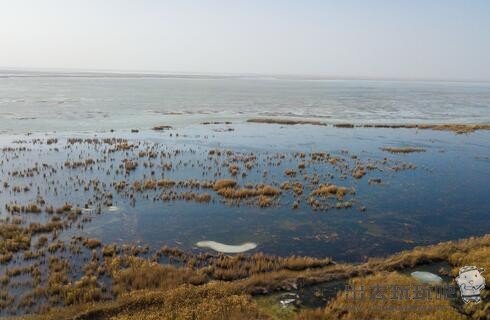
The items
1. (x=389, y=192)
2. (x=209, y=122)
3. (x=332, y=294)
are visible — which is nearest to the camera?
(x=332, y=294)

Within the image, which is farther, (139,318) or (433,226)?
(433,226)

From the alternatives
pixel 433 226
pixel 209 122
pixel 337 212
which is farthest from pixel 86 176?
pixel 209 122

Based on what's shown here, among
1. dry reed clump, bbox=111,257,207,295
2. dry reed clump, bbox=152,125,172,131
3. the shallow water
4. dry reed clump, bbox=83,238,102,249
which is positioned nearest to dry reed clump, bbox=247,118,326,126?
dry reed clump, bbox=152,125,172,131

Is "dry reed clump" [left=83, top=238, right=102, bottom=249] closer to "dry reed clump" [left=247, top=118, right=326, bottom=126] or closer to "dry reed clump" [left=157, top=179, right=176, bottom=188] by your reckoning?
"dry reed clump" [left=157, top=179, right=176, bottom=188]

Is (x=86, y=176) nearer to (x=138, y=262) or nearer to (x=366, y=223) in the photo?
(x=138, y=262)

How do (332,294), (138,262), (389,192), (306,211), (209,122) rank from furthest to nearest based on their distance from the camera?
1. (209,122)
2. (389,192)
3. (306,211)
4. (138,262)
5. (332,294)

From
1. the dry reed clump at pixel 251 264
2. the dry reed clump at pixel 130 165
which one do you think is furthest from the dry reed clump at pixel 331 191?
the dry reed clump at pixel 130 165
